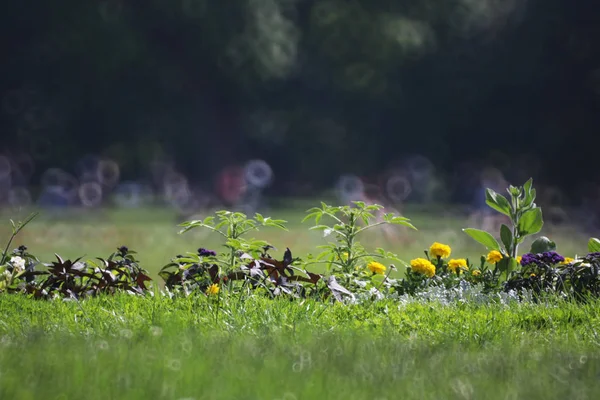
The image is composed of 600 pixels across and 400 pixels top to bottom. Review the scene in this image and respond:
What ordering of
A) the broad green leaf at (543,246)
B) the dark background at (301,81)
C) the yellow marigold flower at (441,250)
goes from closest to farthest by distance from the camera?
the yellow marigold flower at (441,250), the broad green leaf at (543,246), the dark background at (301,81)

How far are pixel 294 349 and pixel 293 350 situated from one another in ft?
0.06

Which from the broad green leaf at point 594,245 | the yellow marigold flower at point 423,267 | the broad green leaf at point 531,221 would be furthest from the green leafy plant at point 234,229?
the broad green leaf at point 594,245

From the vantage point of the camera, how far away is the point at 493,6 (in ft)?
78.4

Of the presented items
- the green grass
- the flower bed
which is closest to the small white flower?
the flower bed

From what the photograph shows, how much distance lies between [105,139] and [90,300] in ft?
58.7

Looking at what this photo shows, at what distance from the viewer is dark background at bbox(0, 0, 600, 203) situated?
2080 centimetres

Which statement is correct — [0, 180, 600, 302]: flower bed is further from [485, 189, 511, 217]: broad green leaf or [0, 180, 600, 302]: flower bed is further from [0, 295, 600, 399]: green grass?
[0, 295, 600, 399]: green grass

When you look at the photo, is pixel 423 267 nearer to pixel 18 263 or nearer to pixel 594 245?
pixel 594 245

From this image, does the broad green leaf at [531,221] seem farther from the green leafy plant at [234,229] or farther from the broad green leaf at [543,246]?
the green leafy plant at [234,229]

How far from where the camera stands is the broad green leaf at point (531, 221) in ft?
16.9

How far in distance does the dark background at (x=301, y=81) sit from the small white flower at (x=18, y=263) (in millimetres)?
16301

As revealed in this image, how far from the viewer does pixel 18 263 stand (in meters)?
4.84

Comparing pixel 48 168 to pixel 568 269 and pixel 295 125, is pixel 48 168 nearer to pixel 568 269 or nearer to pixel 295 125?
pixel 295 125

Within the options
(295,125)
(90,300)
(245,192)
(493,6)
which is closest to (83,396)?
(90,300)
